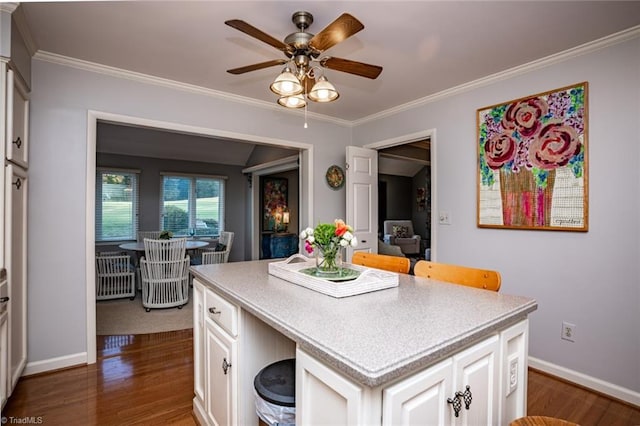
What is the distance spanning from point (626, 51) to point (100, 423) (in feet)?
13.0

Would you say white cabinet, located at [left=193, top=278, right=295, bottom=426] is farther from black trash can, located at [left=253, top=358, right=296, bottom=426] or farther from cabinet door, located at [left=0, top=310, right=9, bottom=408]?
cabinet door, located at [left=0, top=310, right=9, bottom=408]

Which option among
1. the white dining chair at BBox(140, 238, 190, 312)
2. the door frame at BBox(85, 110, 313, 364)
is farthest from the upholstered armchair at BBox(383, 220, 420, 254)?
the door frame at BBox(85, 110, 313, 364)

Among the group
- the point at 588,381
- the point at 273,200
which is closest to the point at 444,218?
the point at 588,381

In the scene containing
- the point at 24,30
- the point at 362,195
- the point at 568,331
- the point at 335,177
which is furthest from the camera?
the point at 335,177

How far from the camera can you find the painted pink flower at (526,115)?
2.58 meters

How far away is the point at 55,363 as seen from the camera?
2539 mm

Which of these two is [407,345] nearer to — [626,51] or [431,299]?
[431,299]

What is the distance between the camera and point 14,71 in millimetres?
1997

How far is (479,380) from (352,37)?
83.7 inches

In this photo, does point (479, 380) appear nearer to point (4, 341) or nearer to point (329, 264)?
point (329, 264)

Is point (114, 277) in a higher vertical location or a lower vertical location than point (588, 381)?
higher

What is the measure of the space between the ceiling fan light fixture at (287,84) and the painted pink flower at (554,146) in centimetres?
190

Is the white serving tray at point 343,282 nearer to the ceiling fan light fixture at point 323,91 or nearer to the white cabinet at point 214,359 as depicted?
the white cabinet at point 214,359

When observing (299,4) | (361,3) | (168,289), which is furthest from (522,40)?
(168,289)
